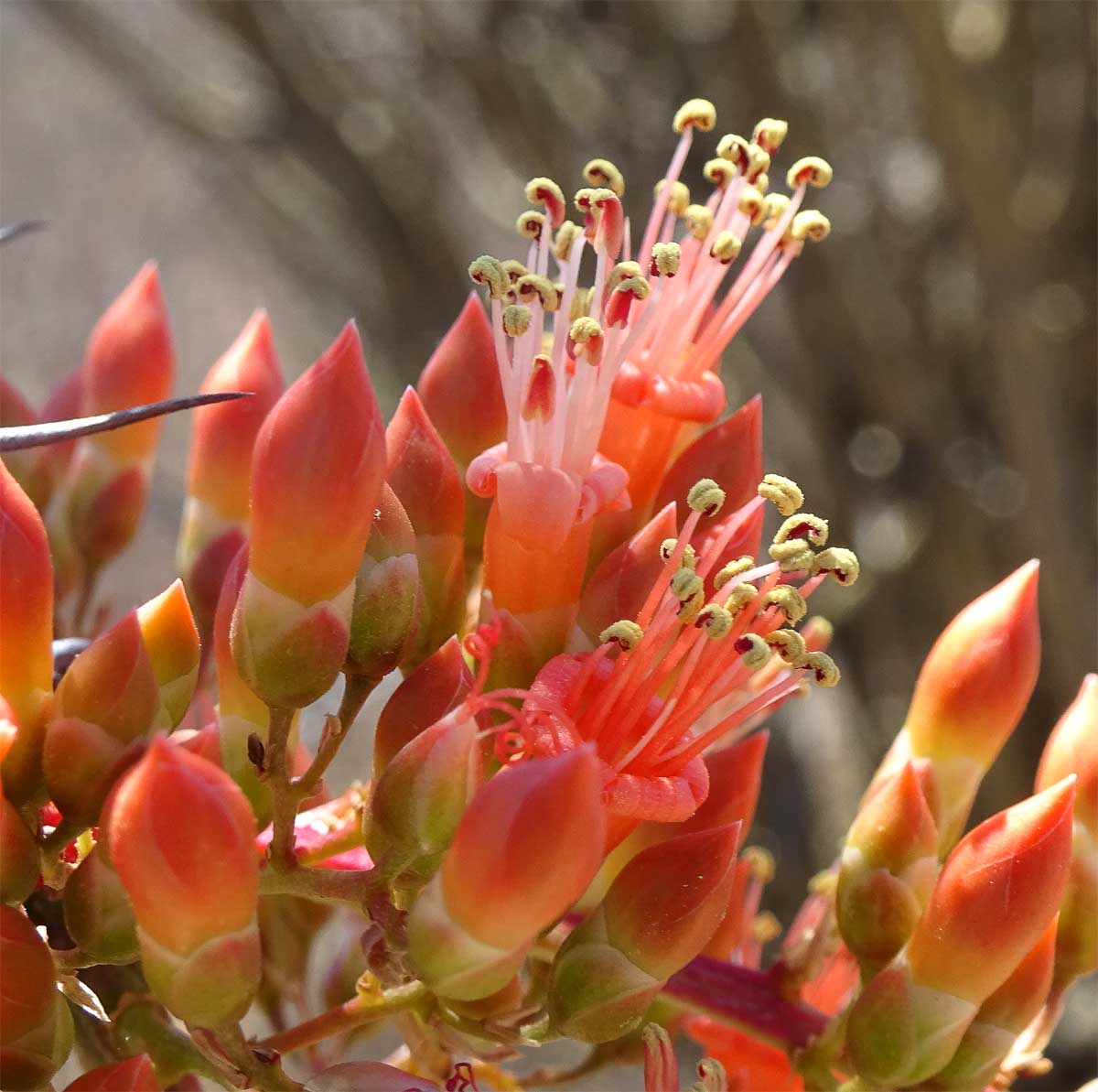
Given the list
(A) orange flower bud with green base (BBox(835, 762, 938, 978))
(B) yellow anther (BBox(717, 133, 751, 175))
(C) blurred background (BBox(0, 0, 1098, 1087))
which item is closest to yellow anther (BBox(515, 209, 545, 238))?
(B) yellow anther (BBox(717, 133, 751, 175))

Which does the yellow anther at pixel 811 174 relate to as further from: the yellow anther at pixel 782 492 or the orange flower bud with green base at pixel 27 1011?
the orange flower bud with green base at pixel 27 1011

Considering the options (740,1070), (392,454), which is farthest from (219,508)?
(740,1070)

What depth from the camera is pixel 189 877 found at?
1.74 feet

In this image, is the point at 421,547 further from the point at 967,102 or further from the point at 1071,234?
the point at 1071,234

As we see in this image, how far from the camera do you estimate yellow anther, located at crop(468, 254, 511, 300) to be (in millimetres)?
674

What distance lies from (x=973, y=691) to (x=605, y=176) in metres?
0.34

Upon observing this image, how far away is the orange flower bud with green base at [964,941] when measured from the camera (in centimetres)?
66

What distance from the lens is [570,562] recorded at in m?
0.71

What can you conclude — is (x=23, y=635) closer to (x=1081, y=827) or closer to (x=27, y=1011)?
(x=27, y=1011)

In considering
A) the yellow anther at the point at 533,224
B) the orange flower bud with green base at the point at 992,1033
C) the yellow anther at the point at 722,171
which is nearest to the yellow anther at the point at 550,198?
the yellow anther at the point at 533,224

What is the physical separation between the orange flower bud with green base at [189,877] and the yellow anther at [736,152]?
45 centimetres

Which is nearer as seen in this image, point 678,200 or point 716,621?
point 716,621

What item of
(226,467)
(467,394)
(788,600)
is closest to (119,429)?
(226,467)

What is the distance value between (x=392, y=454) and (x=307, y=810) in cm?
19
